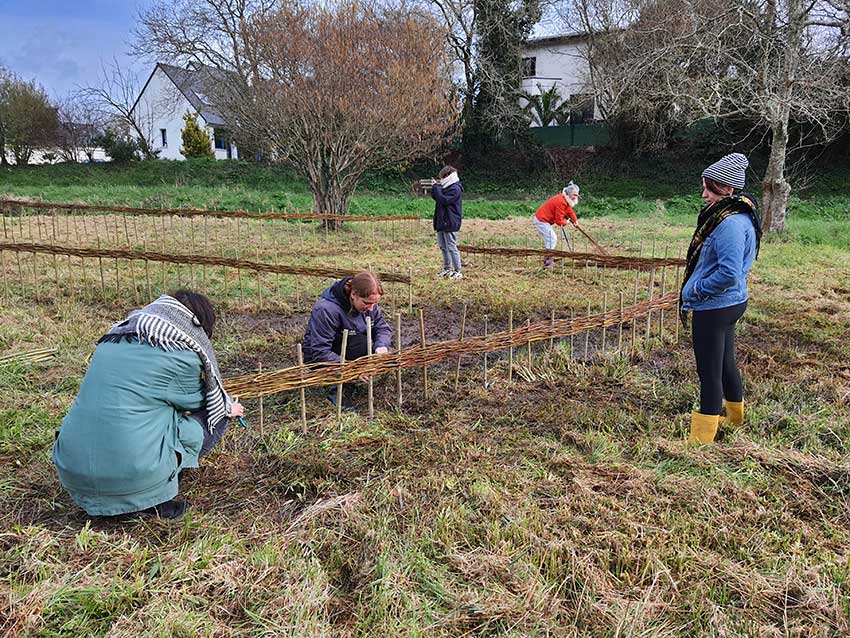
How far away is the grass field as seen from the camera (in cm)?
193

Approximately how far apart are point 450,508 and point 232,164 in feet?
75.1

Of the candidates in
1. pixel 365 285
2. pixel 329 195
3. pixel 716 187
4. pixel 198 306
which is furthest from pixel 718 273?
pixel 329 195

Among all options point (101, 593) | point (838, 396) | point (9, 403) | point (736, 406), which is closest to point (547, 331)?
point (736, 406)

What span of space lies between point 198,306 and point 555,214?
5983 mm

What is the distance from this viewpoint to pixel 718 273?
2826 mm

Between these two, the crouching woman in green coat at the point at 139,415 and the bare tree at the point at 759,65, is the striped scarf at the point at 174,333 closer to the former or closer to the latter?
the crouching woman in green coat at the point at 139,415

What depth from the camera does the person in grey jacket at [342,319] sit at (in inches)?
136

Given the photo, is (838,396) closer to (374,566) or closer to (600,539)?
(600,539)

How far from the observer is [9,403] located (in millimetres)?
3438

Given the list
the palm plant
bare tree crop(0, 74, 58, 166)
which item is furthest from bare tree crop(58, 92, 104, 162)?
the palm plant

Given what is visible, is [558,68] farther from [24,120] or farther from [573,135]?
[24,120]

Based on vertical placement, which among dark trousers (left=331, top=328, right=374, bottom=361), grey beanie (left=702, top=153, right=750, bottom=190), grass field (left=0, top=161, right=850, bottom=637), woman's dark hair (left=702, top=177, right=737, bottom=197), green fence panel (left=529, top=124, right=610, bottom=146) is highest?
green fence panel (left=529, top=124, right=610, bottom=146)

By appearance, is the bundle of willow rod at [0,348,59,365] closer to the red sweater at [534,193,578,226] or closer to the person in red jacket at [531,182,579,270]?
the person in red jacket at [531,182,579,270]

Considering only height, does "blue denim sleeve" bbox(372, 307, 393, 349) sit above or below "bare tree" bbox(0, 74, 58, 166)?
below
